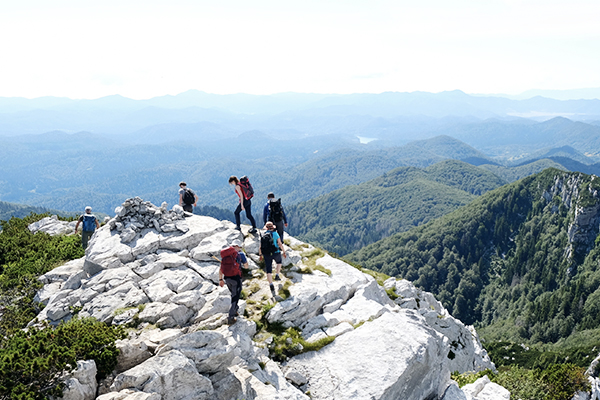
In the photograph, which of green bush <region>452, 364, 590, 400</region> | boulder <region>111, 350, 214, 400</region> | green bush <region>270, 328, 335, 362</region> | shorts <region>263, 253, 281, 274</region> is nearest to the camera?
boulder <region>111, 350, 214, 400</region>

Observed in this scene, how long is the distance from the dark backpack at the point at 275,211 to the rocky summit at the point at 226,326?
9.46 ft

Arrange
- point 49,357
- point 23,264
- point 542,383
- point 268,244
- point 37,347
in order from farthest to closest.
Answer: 1. point 542,383
2. point 23,264
3. point 268,244
4. point 37,347
5. point 49,357

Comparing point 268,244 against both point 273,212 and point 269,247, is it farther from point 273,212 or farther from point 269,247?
point 273,212

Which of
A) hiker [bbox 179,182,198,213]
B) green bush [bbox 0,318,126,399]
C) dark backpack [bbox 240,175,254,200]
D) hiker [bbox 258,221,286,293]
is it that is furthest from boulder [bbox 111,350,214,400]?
hiker [bbox 179,182,198,213]

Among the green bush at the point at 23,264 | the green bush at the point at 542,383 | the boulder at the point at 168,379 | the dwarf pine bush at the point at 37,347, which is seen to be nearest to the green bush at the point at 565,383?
the green bush at the point at 542,383

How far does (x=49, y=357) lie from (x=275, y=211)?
13.2 m

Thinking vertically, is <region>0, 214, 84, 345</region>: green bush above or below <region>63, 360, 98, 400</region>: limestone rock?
below

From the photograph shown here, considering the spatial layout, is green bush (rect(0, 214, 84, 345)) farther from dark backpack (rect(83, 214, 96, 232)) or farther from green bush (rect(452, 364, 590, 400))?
green bush (rect(452, 364, 590, 400))

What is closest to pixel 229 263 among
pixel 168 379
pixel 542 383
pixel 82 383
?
pixel 168 379

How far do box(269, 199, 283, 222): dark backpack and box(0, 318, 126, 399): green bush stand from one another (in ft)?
34.3

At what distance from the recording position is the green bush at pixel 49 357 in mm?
10664

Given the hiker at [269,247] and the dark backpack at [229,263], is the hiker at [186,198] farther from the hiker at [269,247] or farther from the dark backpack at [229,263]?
the dark backpack at [229,263]

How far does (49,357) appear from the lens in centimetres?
1129

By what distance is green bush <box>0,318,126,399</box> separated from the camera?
10.7 m
